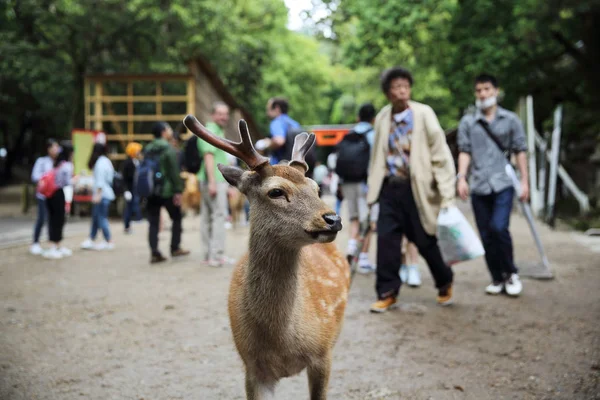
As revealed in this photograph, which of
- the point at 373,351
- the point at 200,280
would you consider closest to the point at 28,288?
the point at 200,280

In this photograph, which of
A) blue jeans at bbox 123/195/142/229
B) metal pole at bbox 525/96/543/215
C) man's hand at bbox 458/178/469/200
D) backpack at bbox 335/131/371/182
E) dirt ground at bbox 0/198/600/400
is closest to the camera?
dirt ground at bbox 0/198/600/400

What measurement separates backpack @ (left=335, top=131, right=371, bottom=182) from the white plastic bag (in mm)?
2217

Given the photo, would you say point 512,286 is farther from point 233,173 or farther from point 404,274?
point 233,173

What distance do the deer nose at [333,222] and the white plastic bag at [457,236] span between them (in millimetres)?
3139

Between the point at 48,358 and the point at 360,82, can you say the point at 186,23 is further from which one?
the point at 360,82

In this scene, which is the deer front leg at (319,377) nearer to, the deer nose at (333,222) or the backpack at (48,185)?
the deer nose at (333,222)

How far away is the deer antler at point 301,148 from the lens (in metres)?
3.59

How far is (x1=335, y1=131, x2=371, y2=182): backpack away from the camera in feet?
26.0

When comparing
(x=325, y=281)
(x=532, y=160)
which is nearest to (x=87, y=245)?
(x=325, y=281)

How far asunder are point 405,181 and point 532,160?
33.4 feet

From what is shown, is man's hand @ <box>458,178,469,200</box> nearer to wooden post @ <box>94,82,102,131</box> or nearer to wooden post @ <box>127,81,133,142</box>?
wooden post @ <box>127,81,133,142</box>

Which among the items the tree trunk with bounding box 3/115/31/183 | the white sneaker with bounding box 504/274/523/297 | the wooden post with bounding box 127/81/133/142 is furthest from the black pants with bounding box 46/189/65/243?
the tree trunk with bounding box 3/115/31/183

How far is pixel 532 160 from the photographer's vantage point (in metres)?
14.8

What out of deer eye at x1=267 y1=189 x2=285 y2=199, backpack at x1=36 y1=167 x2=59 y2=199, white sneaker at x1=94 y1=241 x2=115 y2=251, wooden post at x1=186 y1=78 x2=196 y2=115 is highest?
wooden post at x1=186 y1=78 x2=196 y2=115
